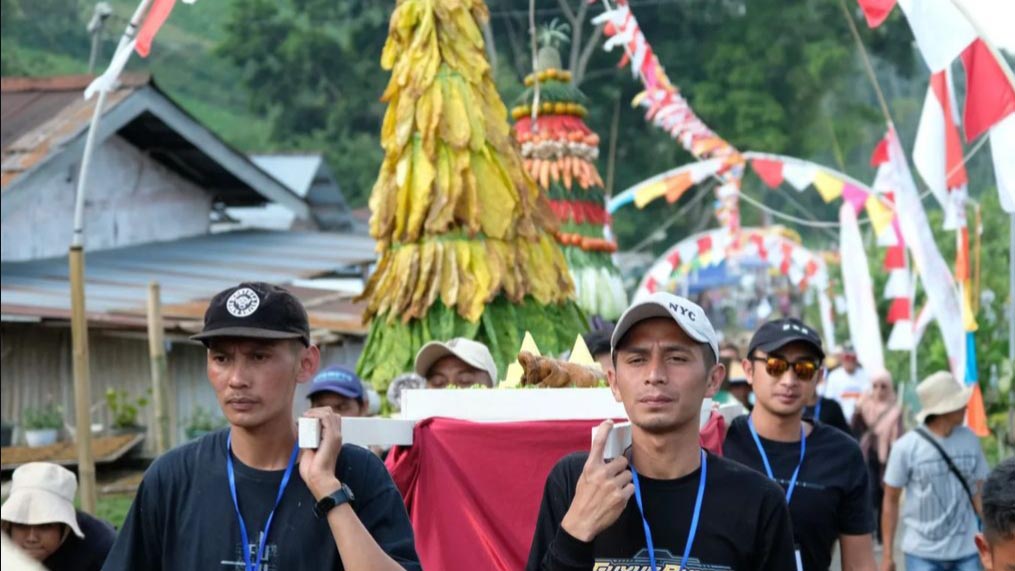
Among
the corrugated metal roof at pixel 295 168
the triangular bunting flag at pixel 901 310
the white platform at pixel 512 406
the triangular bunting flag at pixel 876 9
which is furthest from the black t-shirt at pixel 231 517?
the corrugated metal roof at pixel 295 168

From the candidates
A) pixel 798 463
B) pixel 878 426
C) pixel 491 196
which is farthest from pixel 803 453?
pixel 878 426

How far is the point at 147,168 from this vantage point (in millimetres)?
24312

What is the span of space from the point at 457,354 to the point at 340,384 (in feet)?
2.60

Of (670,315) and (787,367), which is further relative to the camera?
(787,367)

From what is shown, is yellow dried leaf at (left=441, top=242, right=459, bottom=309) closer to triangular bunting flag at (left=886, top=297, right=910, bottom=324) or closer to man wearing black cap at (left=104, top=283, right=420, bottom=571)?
man wearing black cap at (left=104, top=283, right=420, bottom=571)

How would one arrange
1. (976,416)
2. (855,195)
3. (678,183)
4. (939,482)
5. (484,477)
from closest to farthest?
(484,477), (939,482), (976,416), (855,195), (678,183)

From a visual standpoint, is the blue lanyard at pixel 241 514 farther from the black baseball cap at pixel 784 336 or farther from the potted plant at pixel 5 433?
the potted plant at pixel 5 433

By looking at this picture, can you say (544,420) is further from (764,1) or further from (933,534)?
(764,1)

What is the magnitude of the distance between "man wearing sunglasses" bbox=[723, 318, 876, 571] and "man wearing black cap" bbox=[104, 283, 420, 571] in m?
2.58

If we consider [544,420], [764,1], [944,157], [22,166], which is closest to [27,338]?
[22,166]

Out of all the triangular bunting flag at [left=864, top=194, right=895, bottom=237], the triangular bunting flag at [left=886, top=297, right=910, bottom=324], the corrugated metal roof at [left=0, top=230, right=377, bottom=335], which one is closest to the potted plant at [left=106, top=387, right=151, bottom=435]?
the corrugated metal roof at [left=0, top=230, right=377, bottom=335]

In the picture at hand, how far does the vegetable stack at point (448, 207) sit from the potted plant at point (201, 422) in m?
9.05

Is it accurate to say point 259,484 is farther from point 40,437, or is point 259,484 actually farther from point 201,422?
point 201,422

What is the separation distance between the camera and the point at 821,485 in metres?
6.86
